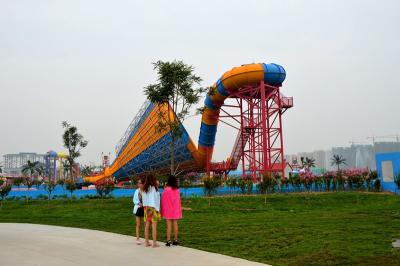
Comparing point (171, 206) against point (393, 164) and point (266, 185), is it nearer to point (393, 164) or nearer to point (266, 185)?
point (266, 185)

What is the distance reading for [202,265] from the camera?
267 inches

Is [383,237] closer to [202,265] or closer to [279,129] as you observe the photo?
[202,265]

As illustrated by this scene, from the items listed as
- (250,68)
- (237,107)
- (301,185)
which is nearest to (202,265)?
(301,185)

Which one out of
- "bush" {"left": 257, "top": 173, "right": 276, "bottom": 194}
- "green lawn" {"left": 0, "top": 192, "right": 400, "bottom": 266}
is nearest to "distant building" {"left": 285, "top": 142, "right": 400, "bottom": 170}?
"bush" {"left": 257, "top": 173, "right": 276, "bottom": 194}

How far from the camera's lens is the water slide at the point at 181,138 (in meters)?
34.6

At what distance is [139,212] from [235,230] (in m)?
2.95

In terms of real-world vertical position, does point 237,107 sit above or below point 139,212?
above

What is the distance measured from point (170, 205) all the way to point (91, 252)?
202cm

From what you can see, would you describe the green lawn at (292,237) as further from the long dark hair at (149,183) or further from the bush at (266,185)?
the bush at (266,185)

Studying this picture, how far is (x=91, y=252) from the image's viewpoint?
8102mm

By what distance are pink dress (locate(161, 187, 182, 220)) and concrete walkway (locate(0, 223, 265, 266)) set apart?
2.45 ft

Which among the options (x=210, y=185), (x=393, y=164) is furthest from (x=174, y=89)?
(x=393, y=164)

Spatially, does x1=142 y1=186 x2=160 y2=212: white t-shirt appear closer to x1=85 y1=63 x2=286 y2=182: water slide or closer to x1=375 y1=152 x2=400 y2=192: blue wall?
x1=375 y1=152 x2=400 y2=192: blue wall

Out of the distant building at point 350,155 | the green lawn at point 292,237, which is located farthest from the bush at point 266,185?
the distant building at point 350,155
